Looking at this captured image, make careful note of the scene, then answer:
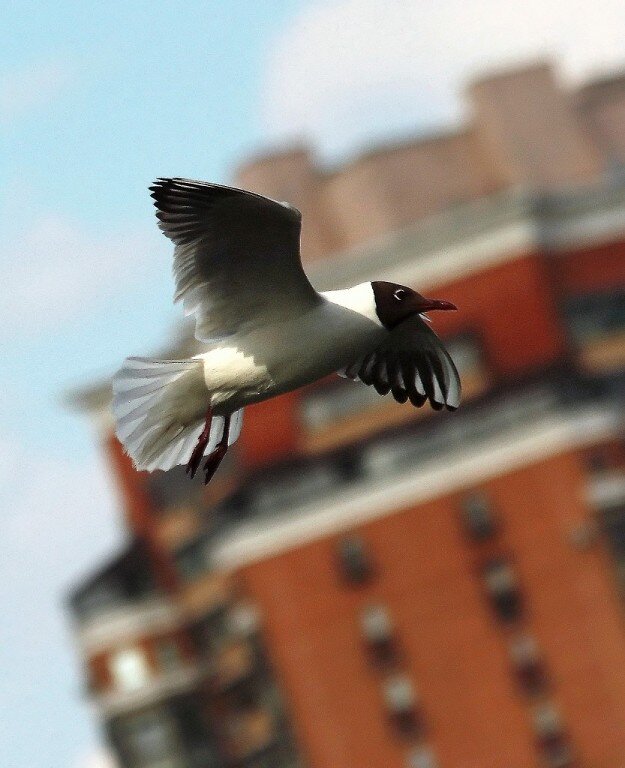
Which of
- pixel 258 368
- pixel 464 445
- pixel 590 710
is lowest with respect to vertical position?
pixel 590 710

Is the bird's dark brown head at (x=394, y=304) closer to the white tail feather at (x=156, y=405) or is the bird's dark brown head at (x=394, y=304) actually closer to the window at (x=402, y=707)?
the white tail feather at (x=156, y=405)

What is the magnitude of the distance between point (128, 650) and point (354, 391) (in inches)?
573

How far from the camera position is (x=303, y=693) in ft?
191

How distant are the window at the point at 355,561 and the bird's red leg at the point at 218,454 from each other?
42654 millimetres

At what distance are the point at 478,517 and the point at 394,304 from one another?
43.4 meters

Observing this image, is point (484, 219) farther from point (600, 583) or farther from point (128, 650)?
point (128, 650)

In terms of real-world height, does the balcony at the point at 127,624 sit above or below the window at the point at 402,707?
above

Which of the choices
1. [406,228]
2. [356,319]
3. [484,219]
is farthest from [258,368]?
→ [406,228]

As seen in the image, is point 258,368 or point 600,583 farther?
point 600,583

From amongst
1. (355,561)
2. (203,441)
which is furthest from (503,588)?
(203,441)

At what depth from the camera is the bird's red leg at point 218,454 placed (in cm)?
1461

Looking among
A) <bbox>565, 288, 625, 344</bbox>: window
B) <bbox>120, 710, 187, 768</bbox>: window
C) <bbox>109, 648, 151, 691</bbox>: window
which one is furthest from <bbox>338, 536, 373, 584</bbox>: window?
<bbox>109, 648, 151, 691</bbox>: window

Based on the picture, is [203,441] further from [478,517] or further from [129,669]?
[129,669]

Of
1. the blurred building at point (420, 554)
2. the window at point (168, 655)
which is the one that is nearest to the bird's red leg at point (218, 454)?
the blurred building at point (420, 554)
